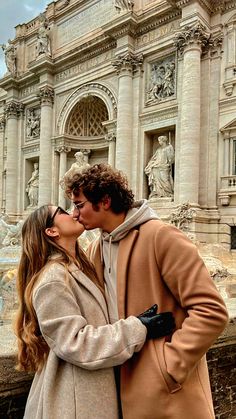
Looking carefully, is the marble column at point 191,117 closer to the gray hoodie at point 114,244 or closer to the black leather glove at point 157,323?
the gray hoodie at point 114,244

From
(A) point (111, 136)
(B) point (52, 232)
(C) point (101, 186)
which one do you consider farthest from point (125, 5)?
(B) point (52, 232)

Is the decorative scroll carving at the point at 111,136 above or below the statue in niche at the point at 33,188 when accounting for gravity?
above

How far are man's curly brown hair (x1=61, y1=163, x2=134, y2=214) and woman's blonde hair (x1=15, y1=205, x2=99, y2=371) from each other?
18 centimetres

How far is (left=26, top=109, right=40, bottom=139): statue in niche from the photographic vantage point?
2136 centimetres

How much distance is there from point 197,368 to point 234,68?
45.1 feet

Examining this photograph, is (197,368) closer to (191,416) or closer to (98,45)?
(191,416)

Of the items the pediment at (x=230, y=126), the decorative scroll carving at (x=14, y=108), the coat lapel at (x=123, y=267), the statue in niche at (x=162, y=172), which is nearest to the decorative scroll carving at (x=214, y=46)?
the pediment at (x=230, y=126)

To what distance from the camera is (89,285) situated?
1.62 m

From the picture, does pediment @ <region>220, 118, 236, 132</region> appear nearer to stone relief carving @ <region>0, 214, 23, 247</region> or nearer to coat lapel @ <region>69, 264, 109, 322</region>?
stone relief carving @ <region>0, 214, 23, 247</region>

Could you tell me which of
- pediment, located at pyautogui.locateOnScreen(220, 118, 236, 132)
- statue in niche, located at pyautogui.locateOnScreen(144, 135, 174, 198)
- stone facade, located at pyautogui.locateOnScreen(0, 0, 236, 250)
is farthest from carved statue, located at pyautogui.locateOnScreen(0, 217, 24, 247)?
pediment, located at pyautogui.locateOnScreen(220, 118, 236, 132)

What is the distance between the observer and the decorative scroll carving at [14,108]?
72.4 feet

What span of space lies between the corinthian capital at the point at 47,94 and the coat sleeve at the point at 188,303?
19.9m

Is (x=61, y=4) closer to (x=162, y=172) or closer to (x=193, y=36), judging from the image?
(x=193, y=36)

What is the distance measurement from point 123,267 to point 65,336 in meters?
0.38
